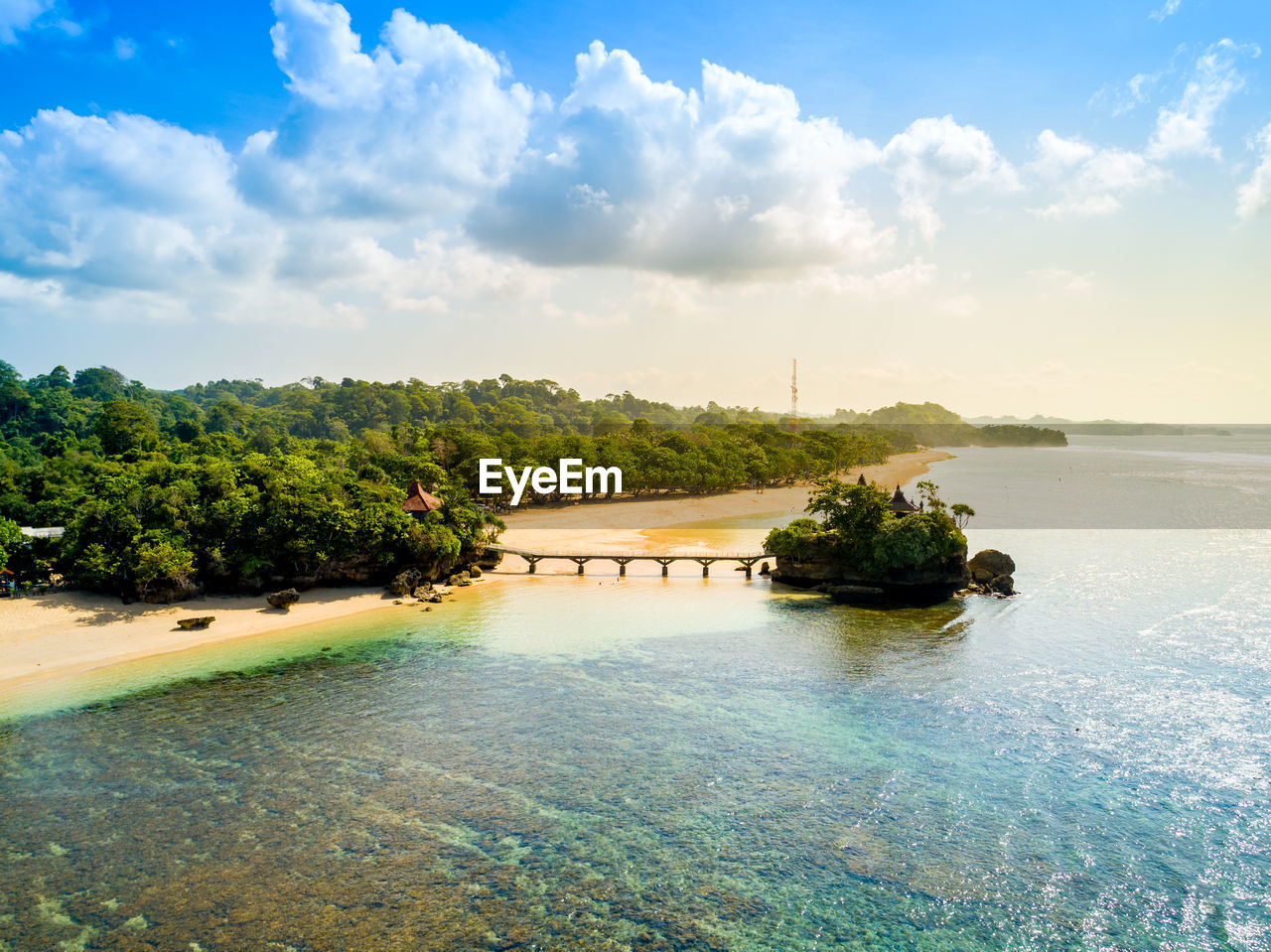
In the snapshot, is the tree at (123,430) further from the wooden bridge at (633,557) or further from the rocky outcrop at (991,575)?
the rocky outcrop at (991,575)

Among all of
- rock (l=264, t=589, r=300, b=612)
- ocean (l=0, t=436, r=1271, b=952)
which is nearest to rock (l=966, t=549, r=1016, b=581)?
ocean (l=0, t=436, r=1271, b=952)

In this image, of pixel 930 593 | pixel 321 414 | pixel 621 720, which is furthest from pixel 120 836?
pixel 321 414

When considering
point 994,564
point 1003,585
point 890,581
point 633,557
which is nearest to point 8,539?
point 633,557

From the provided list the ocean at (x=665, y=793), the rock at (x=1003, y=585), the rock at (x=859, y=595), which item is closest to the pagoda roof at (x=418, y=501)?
the ocean at (x=665, y=793)

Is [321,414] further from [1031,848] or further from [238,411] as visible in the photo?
[1031,848]

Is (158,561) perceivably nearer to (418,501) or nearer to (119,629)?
(119,629)
